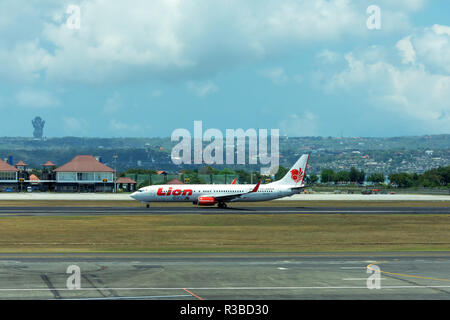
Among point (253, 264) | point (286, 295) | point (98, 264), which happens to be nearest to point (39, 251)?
point (98, 264)

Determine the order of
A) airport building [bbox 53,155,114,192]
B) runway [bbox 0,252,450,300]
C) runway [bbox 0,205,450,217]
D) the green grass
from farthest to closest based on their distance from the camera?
airport building [bbox 53,155,114,192], runway [bbox 0,205,450,217], the green grass, runway [bbox 0,252,450,300]

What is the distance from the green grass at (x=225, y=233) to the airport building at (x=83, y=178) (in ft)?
417

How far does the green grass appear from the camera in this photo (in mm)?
42094

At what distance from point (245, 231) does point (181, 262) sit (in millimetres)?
21570

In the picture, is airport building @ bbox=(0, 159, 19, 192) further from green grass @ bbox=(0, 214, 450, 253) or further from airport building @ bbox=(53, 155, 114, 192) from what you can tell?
green grass @ bbox=(0, 214, 450, 253)

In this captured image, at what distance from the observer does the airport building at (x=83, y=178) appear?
7520 inches

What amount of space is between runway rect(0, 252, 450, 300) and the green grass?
5.06m

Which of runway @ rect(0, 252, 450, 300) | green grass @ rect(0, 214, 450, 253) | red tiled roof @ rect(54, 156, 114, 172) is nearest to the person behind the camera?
runway @ rect(0, 252, 450, 300)

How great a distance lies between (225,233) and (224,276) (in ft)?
79.7

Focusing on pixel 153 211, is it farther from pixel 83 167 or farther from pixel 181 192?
pixel 83 167

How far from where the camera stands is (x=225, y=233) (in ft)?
171

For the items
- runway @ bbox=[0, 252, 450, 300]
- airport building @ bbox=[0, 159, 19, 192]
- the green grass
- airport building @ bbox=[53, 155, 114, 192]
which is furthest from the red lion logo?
airport building @ bbox=[0, 159, 19, 192]

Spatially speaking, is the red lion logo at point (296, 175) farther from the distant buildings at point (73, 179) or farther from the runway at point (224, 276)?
the distant buildings at point (73, 179)

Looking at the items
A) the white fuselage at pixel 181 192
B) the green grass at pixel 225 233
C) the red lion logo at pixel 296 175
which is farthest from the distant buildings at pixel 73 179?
the green grass at pixel 225 233
